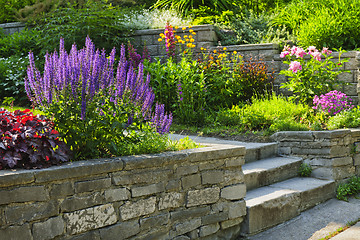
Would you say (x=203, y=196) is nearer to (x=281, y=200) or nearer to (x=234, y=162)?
(x=234, y=162)

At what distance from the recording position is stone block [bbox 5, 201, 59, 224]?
244 centimetres

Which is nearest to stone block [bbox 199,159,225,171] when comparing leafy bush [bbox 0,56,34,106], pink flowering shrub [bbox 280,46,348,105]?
pink flowering shrub [bbox 280,46,348,105]

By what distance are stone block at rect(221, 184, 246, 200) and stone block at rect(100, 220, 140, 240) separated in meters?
0.93

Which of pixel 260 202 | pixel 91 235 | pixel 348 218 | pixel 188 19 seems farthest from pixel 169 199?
pixel 188 19

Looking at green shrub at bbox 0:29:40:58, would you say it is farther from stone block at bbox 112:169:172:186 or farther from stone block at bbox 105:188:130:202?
stone block at bbox 105:188:130:202

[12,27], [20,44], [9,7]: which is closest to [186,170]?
[20,44]

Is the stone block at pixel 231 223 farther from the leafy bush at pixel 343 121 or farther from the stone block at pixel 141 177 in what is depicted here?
the leafy bush at pixel 343 121

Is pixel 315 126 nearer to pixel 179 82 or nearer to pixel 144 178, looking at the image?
pixel 179 82

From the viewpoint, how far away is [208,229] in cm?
355

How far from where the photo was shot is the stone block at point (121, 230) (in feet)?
9.44

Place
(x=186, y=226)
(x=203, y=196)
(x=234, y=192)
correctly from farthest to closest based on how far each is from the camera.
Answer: (x=234, y=192), (x=203, y=196), (x=186, y=226)

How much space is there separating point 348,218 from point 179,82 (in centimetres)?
308

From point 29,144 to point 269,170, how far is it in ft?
9.12

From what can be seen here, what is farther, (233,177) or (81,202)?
(233,177)
